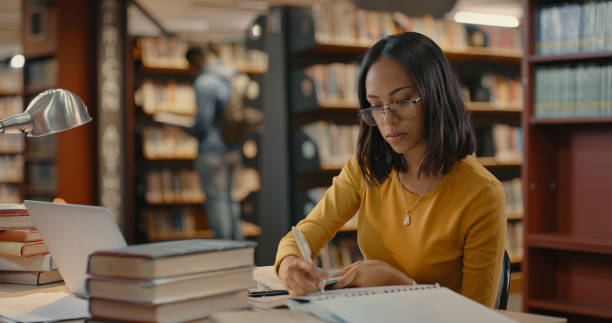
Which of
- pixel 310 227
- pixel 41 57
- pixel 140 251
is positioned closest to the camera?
pixel 140 251

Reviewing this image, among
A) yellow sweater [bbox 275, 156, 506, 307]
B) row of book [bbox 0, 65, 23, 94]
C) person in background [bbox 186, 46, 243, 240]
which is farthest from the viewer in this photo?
row of book [bbox 0, 65, 23, 94]

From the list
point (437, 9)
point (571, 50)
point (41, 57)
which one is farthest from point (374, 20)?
point (41, 57)

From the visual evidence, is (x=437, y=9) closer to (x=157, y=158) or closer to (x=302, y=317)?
(x=157, y=158)

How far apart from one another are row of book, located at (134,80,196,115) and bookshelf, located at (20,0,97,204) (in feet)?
1.47

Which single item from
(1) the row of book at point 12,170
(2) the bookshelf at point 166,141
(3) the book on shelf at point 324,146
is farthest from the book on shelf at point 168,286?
(1) the row of book at point 12,170

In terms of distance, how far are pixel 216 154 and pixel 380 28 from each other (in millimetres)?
1748

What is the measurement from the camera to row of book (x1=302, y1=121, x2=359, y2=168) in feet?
13.9

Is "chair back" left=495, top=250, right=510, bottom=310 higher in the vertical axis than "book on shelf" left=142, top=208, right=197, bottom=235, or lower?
higher

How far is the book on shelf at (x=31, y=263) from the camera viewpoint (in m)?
1.50

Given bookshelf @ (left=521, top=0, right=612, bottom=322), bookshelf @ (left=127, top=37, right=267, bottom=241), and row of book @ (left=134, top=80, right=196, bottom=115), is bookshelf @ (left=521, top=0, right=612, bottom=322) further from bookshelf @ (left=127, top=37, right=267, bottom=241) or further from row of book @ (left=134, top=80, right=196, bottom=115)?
row of book @ (left=134, top=80, right=196, bottom=115)

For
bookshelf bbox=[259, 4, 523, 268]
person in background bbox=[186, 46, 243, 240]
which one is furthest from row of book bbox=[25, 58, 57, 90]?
bookshelf bbox=[259, 4, 523, 268]

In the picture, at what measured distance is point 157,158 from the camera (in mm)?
5625

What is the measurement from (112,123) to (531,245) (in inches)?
138

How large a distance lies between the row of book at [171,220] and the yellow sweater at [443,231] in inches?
164
